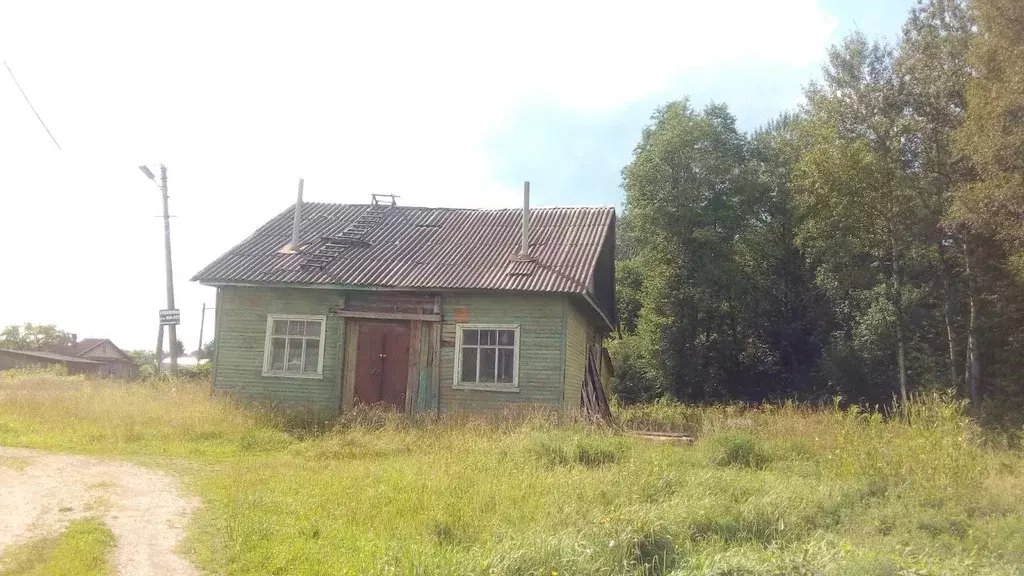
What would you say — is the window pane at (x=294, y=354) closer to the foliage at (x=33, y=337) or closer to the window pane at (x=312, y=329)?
the window pane at (x=312, y=329)

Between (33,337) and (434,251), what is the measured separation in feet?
209

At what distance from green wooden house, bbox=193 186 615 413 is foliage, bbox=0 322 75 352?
59.0 meters

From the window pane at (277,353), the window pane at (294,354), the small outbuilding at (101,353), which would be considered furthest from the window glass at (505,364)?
the small outbuilding at (101,353)

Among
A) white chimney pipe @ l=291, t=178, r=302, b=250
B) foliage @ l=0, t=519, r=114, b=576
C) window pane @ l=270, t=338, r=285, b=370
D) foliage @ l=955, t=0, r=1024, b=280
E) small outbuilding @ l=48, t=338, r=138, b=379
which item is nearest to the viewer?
foliage @ l=0, t=519, r=114, b=576

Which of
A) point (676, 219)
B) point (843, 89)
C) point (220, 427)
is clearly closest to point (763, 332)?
point (676, 219)

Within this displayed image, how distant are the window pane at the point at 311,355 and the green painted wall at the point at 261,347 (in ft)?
0.73

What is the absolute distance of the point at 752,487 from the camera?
25.5ft

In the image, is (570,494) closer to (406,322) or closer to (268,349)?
(406,322)

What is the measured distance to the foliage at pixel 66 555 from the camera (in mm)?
4937

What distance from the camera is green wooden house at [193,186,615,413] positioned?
1434 centimetres

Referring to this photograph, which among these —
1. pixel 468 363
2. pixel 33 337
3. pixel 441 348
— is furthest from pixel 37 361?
pixel 468 363

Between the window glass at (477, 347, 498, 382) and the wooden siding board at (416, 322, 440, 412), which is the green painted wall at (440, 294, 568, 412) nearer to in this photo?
the wooden siding board at (416, 322, 440, 412)

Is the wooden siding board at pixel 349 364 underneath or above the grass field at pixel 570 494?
above

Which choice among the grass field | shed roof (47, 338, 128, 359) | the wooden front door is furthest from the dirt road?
shed roof (47, 338, 128, 359)
